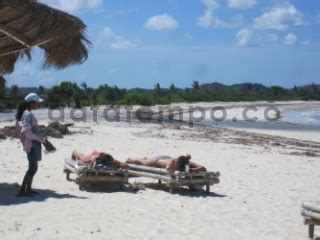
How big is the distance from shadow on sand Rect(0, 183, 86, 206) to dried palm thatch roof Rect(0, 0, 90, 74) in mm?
2181

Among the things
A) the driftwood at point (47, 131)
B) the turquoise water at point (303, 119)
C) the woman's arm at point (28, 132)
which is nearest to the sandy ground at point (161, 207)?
the woman's arm at point (28, 132)

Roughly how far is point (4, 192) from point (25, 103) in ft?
4.79

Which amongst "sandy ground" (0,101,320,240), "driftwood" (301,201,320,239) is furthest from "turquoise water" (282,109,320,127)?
"driftwood" (301,201,320,239)

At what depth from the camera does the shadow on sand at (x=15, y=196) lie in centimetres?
799

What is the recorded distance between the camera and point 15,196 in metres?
8.34

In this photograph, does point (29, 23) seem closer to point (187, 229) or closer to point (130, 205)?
point (130, 205)

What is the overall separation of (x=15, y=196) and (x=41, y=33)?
2572 millimetres

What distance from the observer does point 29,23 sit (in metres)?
8.61

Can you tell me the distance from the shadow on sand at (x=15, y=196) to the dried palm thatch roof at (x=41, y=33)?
2181 millimetres

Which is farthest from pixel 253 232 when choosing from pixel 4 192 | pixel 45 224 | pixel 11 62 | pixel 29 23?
pixel 11 62

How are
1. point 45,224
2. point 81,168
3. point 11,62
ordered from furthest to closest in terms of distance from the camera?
point 11,62
point 81,168
point 45,224

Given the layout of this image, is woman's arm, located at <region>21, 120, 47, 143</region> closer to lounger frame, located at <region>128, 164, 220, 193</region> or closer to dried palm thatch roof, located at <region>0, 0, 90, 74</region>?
dried palm thatch roof, located at <region>0, 0, 90, 74</region>

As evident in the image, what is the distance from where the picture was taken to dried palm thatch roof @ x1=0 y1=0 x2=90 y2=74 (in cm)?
832

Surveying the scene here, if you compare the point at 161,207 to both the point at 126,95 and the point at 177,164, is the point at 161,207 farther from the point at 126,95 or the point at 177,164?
the point at 126,95
